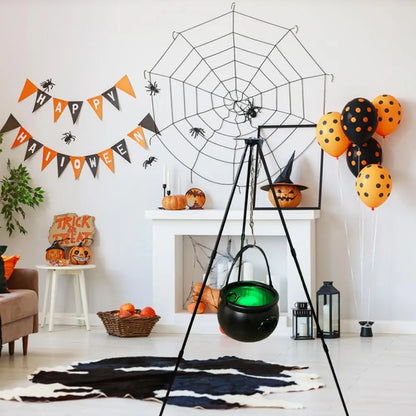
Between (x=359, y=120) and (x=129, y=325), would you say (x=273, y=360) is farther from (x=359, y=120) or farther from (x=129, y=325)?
(x=359, y=120)

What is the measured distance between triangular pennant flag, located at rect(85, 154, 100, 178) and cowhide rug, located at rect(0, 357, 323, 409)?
2.01 meters

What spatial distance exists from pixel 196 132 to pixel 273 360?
2101 mm

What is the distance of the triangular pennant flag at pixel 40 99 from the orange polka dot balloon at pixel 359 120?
238 cm

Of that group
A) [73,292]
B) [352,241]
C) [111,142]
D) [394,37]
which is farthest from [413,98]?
[73,292]

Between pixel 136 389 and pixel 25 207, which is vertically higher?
pixel 25 207

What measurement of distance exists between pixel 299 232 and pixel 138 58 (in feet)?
6.07

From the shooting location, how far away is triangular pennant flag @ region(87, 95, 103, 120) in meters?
6.66

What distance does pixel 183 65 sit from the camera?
21.4ft

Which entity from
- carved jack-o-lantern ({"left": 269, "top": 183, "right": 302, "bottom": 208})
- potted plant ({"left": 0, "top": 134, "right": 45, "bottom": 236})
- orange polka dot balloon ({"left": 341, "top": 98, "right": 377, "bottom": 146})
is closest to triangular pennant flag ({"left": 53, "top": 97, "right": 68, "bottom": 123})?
potted plant ({"left": 0, "top": 134, "right": 45, "bottom": 236})

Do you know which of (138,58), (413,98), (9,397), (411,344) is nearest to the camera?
(9,397)

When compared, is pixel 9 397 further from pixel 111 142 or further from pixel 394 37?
pixel 394 37

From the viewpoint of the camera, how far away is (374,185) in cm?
577

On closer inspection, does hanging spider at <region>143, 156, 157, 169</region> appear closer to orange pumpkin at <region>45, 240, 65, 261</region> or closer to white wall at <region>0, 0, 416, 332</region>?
white wall at <region>0, 0, 416, 332</region>

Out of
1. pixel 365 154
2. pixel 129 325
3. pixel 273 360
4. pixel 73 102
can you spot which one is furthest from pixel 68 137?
pixel 273 360
